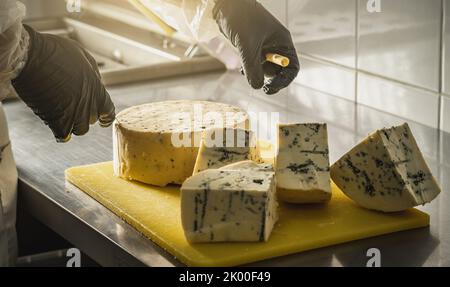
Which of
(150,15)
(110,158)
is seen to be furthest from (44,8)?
(110,158)

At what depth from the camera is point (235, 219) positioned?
1.30 meters

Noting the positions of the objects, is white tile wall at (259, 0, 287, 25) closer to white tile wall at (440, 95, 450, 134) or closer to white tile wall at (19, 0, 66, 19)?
white tile wall at (440, 95, 450, 134)

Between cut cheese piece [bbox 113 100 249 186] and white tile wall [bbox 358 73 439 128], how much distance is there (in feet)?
1.53

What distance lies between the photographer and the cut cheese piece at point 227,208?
129 cm

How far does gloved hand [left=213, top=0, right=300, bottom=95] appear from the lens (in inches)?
62.3

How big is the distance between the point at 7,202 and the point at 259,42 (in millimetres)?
587

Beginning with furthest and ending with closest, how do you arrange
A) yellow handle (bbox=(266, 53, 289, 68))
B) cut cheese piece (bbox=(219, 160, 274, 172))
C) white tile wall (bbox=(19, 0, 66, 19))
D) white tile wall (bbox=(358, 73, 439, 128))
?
white tile wall (bbox=(19, 0, 66, 19)) → white tile wall (bbox=(358, 73, 439, 128)) → yellow handle (bbox=(266, 53, 289, 68)) → cut cheese piece (bbox=(219, 160, 274, 172))

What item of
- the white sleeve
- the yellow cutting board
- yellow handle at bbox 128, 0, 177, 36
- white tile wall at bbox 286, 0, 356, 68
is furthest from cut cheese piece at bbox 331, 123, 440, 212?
yellow handle at bbox 128, 0, 177, 36

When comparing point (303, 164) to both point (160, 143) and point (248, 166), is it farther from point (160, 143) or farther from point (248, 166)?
point (160, 143)

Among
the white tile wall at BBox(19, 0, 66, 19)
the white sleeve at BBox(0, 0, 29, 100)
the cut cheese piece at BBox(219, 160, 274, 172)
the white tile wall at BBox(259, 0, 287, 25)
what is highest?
the white sleeve at BBox(0, 0, 29, 100)

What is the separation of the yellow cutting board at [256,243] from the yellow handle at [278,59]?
0.79 ft
